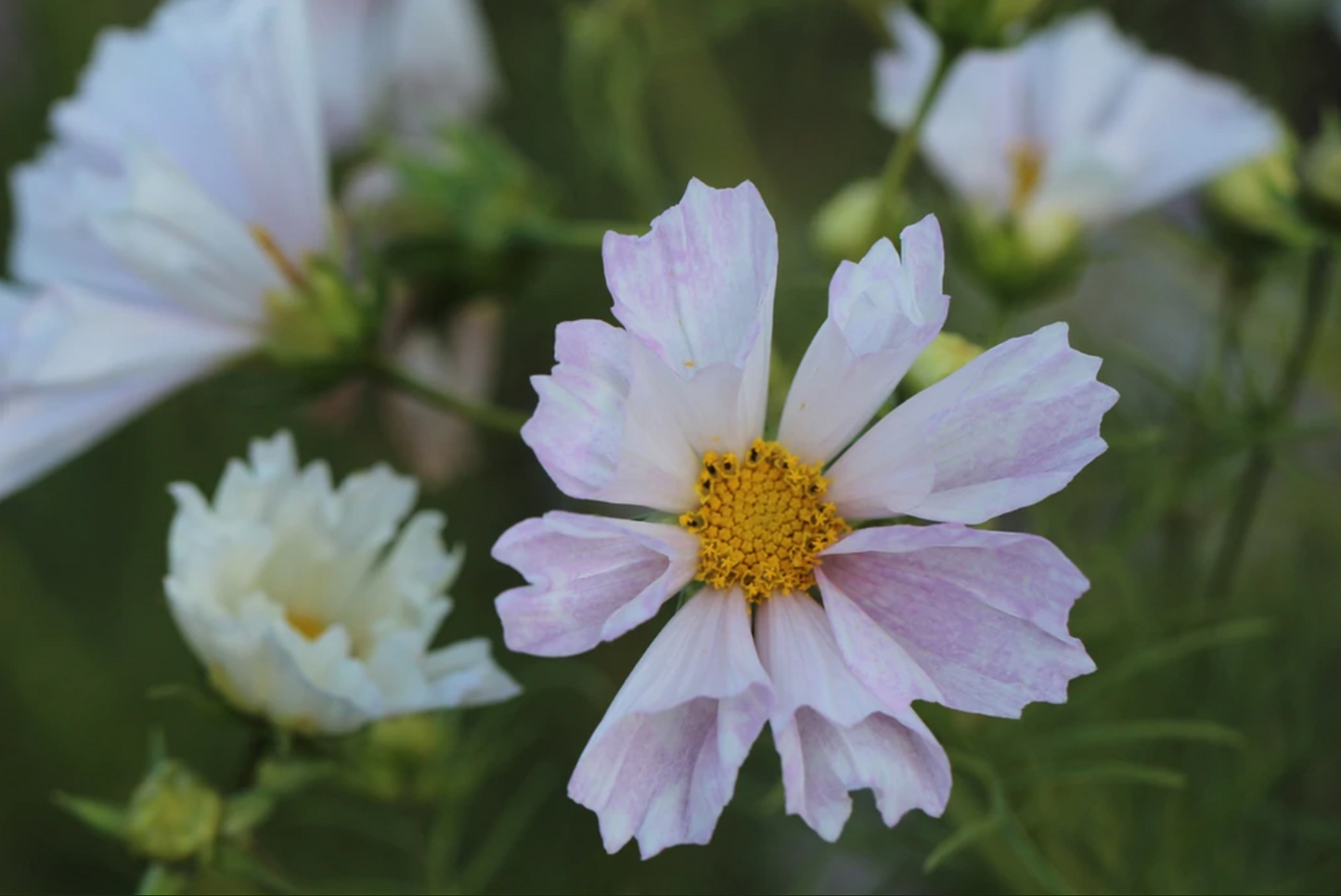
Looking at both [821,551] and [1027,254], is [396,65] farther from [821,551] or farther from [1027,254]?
[821,551]

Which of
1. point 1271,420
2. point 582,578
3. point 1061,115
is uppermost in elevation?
point 582,578

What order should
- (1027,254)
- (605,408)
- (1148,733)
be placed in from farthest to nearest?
(1027,254) < (1148,733) < (605,408)

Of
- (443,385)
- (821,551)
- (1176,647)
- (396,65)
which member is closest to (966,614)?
(821,551)

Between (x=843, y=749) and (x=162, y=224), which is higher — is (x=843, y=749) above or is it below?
below

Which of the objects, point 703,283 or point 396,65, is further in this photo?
point 396,65

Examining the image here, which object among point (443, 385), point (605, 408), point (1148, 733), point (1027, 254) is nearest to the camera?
point (605, 408)

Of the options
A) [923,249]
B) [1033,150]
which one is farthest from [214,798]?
[1033,150]
